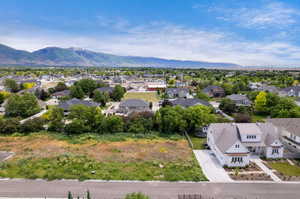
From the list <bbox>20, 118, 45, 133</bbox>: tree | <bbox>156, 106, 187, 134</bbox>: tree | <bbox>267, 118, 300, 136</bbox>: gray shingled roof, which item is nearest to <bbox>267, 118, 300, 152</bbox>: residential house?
<bbox>267, 118, 300, 136</bbox>: gray shingled roof

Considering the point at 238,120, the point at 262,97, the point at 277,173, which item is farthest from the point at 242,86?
the point at 277,173

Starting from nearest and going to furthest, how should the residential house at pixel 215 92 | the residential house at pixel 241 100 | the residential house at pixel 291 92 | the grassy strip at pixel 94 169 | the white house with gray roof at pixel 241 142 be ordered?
the grassy strip at pixel 94 169
the white house with gray roof at pixel 241 142
the residential house at pixel 241 100
the residential house at pixel 291 92
the residential house at pixel 215 92

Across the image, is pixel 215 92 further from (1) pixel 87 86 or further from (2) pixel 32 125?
(2) pixel 32 125

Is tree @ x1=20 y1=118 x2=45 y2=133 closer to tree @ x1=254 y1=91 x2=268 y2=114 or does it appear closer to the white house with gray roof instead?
the white house with gray roof

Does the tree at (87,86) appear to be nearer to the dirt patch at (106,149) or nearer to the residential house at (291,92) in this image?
the dirt patch at (106,149)

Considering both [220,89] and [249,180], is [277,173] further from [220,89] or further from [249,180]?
[220,89]

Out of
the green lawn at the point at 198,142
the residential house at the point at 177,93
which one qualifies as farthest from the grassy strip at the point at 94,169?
the residential house at the point at 177,93
